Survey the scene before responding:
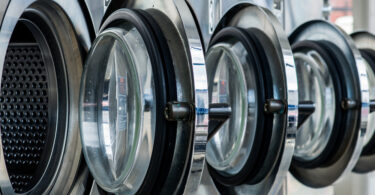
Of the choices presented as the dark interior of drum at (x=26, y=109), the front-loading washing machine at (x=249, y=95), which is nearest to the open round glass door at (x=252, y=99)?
the front-loading washing machine at (x=249, y=95)

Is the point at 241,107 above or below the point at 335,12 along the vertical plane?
below

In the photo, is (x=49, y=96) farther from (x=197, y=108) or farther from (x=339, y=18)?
(x=339, y=18)

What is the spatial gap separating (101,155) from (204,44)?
0.37 m

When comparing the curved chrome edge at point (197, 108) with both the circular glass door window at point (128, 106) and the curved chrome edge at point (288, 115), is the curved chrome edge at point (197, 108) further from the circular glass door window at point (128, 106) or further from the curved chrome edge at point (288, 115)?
the curved chrome edge at point (288, 115)

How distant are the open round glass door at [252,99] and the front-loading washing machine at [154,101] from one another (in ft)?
1.06

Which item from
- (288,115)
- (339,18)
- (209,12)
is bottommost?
(288,115)

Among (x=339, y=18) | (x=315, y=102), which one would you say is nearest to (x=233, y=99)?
(x=315, y=102)

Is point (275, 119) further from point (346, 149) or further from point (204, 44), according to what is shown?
point (346, 149)

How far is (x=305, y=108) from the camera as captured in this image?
1427 mm

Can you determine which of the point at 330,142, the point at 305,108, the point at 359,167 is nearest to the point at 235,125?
the point at 305,108

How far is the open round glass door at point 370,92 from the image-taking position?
1.84 m

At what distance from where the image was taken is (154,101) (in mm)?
936

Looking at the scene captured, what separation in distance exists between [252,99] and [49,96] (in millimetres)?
451

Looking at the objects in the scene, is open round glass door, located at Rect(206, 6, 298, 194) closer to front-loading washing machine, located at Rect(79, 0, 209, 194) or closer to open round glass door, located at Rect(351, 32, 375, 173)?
front-loading washing machine, located at Rect(79, 0, 209, 194)
